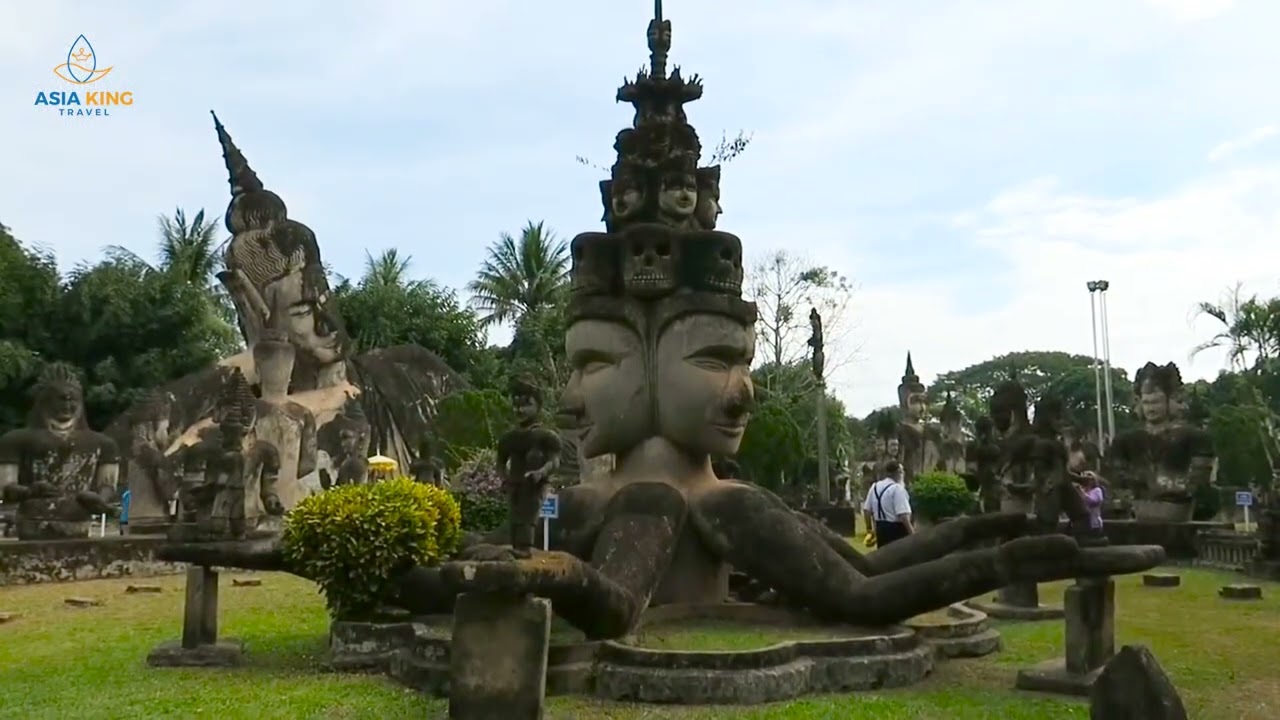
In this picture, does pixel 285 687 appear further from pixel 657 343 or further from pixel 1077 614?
pixel 1077 614

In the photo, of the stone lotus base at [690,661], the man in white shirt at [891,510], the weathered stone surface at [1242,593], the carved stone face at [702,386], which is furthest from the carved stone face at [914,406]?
the stone lotus base at [690,661]

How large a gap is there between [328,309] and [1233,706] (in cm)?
2170

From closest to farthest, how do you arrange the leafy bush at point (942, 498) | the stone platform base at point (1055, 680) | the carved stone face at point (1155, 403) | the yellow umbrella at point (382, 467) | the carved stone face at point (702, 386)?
the stone platform base at point (1055, 680) < the carved stone face at point (702, 386) < the carved stone face at point (1155, 403) < the yellow umbrella at point (382, 467) < the leafy bush at point (942, 498)

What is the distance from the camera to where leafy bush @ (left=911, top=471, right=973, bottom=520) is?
22.5 metres

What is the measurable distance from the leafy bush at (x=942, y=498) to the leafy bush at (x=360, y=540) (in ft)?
50.7

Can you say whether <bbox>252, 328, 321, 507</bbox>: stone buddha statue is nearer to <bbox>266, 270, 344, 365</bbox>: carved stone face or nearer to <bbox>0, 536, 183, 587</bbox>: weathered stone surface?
<bbox>266, 270, 344, 365</bbox>: carved stone face

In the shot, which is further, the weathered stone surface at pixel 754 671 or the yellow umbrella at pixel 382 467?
the yellow umbrella at pixel 382 467

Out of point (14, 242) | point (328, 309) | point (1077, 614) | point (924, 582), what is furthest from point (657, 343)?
point (14, 242)

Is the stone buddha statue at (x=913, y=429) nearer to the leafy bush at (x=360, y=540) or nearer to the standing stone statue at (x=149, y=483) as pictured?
the standing stone statue at (x=149, y=483)

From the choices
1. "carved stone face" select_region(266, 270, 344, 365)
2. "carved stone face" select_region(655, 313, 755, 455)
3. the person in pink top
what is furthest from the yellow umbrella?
"carved stone face" select_region(655, 313, 755, 455)

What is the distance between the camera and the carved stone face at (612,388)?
943cm

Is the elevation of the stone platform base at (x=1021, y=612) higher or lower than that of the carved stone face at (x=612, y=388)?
lower

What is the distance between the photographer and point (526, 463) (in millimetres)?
8305

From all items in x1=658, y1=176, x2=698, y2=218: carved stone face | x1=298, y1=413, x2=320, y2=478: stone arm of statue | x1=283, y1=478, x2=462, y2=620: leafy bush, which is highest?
x1=658, y1=176, x2=698, y2=218: carved stone face
